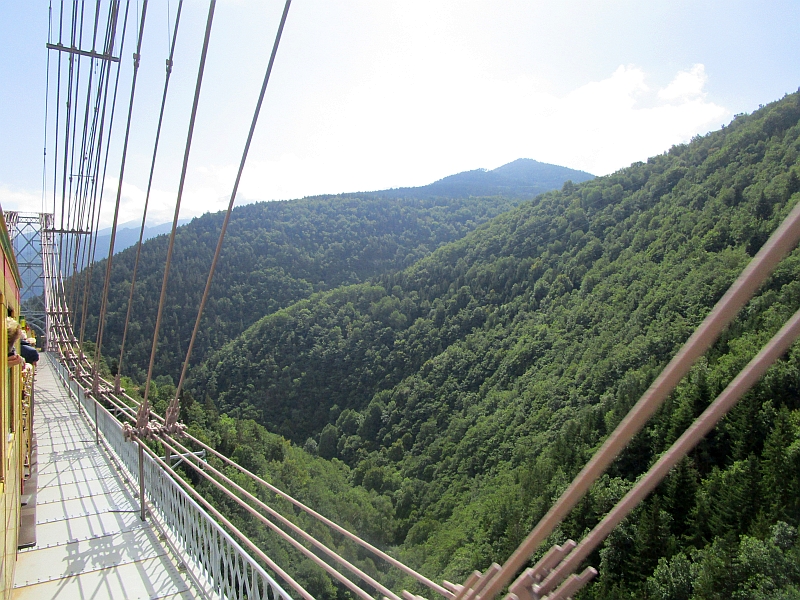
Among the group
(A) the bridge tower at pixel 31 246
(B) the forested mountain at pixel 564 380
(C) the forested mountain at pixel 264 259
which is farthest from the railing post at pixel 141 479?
(C) the forested mountain at pixel 264 259

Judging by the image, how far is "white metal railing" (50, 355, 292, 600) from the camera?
309 centimetres

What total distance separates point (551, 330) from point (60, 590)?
56.6 m

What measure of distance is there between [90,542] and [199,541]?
1.39m

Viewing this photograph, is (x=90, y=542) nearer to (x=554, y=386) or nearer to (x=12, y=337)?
(x=12, y=337)

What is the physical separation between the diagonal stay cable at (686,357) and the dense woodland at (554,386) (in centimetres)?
1790

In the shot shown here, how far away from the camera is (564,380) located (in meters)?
45.9

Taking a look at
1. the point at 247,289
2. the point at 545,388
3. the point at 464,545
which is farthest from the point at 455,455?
the point at 247,289

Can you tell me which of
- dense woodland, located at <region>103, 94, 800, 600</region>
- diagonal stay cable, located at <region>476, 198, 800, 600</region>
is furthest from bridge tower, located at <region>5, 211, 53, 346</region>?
diagonal stay cable, located at <region>476, 198, 800, 600</region>

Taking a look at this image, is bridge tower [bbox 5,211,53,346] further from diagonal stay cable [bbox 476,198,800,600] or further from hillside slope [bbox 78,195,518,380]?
hillside slope [bbox 78,195,518,380]

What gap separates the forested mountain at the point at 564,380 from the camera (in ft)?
A: 74.1

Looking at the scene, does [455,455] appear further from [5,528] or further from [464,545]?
[5,528]

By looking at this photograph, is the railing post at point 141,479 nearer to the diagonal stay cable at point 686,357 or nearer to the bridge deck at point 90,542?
the bridge deck at point 90,542

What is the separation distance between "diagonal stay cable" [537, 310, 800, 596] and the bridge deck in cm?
363

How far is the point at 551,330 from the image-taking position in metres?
57.0
